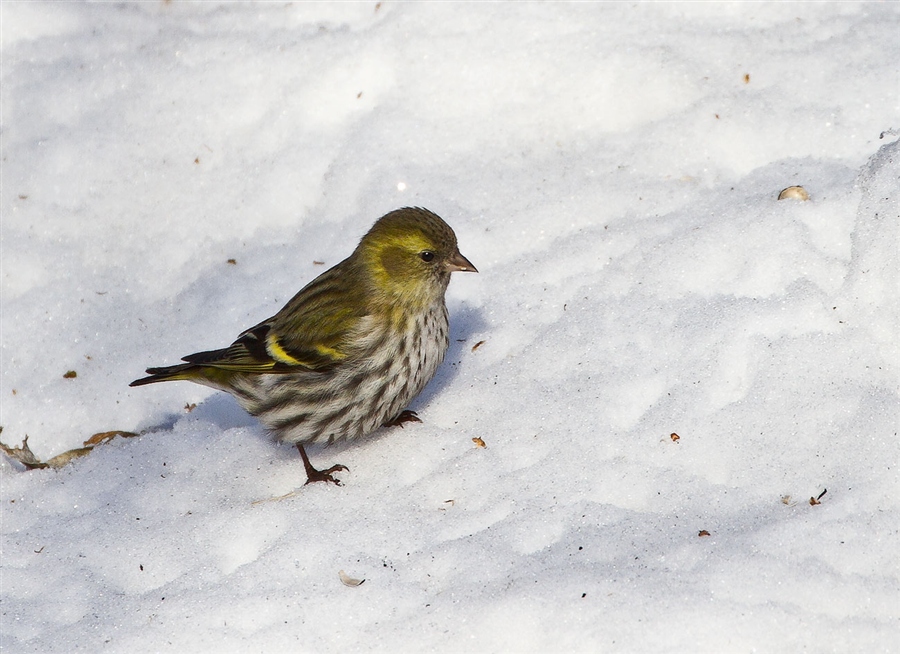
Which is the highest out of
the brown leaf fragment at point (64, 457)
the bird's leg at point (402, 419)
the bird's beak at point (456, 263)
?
the bird's beak at point (456, 263)

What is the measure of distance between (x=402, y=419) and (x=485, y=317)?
0.73 metres

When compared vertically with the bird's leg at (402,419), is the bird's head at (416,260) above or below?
above

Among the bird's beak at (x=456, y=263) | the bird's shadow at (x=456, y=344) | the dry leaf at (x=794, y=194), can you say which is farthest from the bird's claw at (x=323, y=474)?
the dry leaf at (x=794, y=194)

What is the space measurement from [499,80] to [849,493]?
10.3 ft

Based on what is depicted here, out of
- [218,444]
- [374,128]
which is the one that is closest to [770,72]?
[374,128]

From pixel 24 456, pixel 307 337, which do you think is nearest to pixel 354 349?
pixel 307 337

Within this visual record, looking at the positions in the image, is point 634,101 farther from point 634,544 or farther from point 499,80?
point 634,544

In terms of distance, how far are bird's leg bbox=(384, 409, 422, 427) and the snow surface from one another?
0.09 meters

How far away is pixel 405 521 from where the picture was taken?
400 centimetres

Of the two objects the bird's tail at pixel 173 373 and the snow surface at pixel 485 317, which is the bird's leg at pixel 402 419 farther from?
the bird's tail at pixel 173 373

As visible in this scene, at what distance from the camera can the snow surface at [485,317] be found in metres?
3.54

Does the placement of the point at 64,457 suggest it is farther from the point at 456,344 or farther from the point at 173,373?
the point at 456,344

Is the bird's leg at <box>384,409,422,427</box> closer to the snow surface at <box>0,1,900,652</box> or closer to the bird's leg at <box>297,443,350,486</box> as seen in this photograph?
the snow surface at <box>0,1,900,652</box>

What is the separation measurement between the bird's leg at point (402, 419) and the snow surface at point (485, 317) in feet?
0.31
